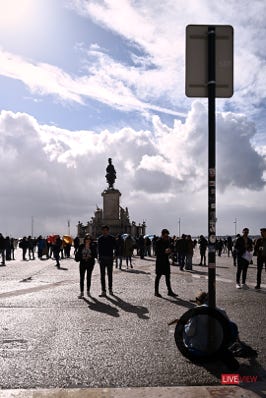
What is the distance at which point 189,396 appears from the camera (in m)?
4.45

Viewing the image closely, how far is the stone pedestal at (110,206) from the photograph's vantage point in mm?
64125

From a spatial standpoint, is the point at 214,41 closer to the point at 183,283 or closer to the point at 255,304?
the point at 255,304

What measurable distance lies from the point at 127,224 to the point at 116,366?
61.0 meters

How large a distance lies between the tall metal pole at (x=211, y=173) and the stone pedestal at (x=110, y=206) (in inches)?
2304

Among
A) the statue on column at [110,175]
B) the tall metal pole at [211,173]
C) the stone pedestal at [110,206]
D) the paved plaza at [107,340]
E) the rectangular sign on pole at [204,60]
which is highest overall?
the statue on column at [110,175]

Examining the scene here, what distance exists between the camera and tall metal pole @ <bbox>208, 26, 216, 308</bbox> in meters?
5.52

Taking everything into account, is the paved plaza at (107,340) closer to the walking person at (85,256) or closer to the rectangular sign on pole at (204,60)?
the walking person at (85,256)

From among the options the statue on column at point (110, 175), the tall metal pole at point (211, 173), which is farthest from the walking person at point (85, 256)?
the statue on column at point (110, 175)

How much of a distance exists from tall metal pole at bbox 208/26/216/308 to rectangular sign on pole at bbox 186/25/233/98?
65 mm

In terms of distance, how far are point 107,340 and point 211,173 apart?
2.90 meters

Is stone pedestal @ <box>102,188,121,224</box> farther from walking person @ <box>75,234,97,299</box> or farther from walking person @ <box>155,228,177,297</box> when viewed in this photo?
walking person @ <box>155,228,177,297</box>

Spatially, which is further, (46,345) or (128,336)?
(128,336)

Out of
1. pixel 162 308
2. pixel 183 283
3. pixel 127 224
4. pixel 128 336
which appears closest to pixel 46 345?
pixel 128 336

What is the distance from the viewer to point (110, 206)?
64.3 meters
